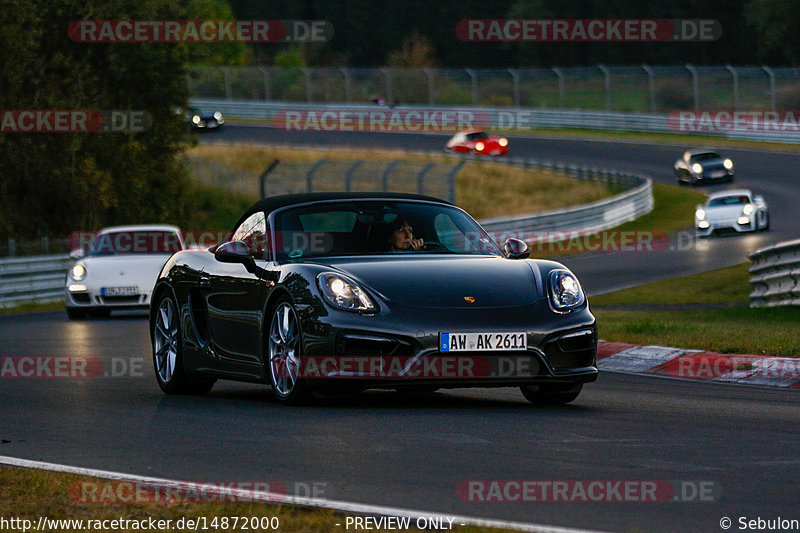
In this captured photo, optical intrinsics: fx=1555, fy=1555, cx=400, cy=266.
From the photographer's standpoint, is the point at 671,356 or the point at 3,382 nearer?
the point at 3,382

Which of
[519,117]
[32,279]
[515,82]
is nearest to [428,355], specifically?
[32,279]

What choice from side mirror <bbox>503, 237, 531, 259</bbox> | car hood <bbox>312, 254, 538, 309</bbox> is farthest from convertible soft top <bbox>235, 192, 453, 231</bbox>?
car hood <bbox>312, 254, 538, 309</bbox>

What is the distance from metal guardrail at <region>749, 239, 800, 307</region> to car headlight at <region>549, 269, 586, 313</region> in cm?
1002

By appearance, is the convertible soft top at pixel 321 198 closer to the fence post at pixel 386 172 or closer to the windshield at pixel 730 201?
the fence post at pixel 386 172

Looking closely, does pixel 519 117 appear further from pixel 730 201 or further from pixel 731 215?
pixel 731 215

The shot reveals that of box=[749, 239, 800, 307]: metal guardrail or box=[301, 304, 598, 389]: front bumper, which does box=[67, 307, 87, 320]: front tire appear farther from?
box=[301, 304, 598, 389]: front bumper

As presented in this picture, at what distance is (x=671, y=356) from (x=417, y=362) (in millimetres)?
4873

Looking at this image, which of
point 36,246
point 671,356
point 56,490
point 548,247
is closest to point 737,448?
point 56,490

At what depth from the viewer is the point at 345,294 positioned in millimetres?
9461

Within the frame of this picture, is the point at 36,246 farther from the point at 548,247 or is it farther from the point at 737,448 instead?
the point at 737,448

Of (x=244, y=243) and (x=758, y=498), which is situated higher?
(x=244, y=243)

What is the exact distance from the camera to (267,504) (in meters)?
6.22

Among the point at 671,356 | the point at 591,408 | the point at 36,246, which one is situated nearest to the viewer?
the point at 591,408

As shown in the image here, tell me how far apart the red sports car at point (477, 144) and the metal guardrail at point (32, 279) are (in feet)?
117
